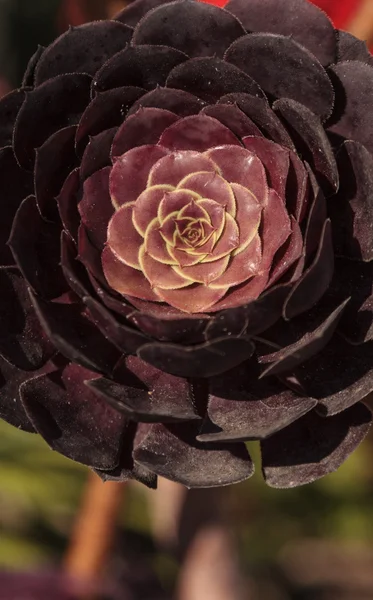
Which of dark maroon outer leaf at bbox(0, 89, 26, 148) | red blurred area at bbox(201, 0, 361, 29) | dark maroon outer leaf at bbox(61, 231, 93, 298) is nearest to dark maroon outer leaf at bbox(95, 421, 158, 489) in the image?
dark maroon outer leaf at bbox(61, 231, 93, 298)

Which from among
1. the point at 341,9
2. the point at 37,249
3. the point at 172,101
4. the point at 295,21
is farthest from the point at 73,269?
the point at 341,9

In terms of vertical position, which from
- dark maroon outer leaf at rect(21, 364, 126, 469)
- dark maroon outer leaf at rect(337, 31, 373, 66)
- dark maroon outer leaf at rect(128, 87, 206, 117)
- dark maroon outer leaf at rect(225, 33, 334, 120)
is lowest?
dark maroon outer leaf at rect(21, 364, 126, 469)

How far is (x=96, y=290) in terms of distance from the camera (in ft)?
1.68

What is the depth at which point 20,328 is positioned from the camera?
525mm

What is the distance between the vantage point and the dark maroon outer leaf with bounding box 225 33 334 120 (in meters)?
0.51

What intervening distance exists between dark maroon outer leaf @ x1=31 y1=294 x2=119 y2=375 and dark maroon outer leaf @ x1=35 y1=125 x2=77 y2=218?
0.07 meters

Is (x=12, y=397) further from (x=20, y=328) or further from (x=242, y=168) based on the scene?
(x=242, y=168)

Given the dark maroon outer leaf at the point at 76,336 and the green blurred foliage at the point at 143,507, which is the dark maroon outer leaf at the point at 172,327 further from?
the green blurred foliage at the point at 143,507

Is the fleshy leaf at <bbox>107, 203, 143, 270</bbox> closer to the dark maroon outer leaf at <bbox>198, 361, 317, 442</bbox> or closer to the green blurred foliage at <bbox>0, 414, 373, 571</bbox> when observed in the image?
the dark maroon outer leaf at <bbox>198, 361, 317, 442</bbox>

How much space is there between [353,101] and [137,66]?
0.49ft

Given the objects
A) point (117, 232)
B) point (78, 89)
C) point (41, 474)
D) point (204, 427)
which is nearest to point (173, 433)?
point (204, 427)

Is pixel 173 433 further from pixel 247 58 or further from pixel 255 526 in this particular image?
pixel 255 526

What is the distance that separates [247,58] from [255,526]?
2.78 ft

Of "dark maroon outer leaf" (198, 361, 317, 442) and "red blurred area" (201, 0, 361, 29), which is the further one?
"red blurred area" (201, 0, 361, 29)
